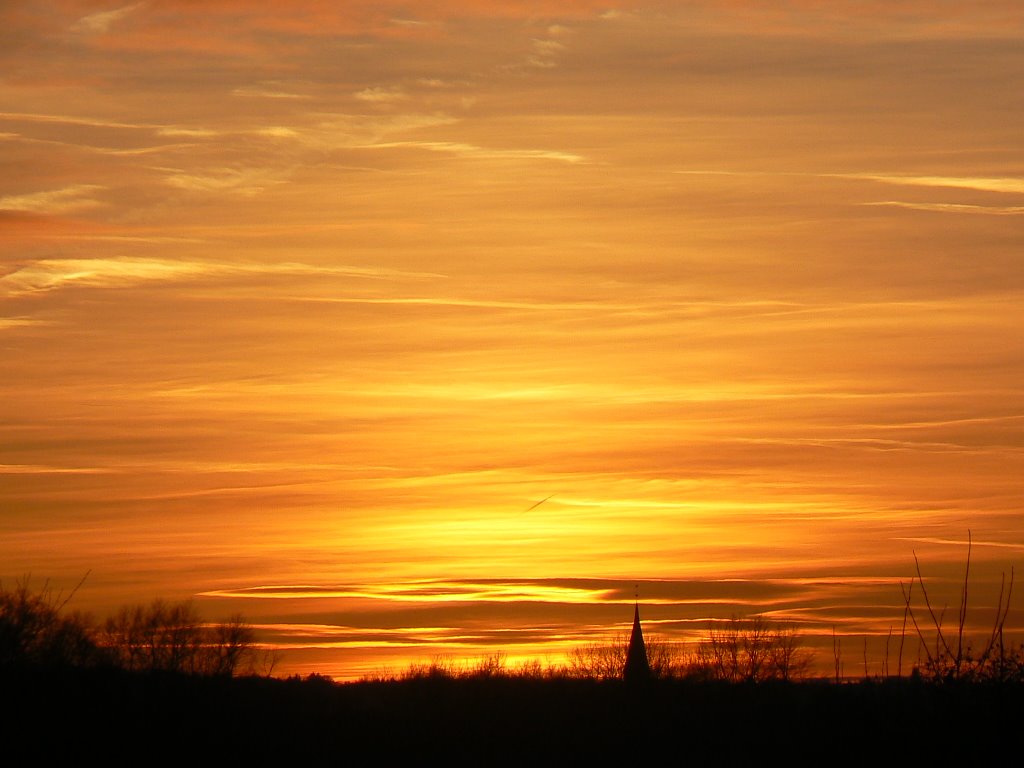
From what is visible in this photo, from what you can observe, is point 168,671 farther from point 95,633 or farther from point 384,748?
point 95,633

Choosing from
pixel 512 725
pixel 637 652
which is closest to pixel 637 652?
pixel 637 652

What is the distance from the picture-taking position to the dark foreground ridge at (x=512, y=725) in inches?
647

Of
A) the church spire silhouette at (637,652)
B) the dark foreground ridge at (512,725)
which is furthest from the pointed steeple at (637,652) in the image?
the dark foreground ridge at (512,725)

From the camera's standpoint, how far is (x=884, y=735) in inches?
690

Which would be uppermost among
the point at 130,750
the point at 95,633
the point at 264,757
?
the point at 130,750

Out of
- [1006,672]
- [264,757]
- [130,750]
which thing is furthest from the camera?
[264,757]

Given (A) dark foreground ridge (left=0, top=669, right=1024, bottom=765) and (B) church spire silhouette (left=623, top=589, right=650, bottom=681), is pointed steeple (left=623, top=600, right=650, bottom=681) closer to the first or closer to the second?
(B) church spire silhouette (left=623, top=589, right=650, bottom=681)

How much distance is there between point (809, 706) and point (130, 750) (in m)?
13.9

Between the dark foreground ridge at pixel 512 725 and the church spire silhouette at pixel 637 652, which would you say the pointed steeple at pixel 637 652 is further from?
the dark foreground ridge at pixel 512 725

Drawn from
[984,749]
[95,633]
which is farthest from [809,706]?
[95,633]

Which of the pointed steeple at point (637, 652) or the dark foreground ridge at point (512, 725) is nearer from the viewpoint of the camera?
the dark foreground ridge at point (512, 725)

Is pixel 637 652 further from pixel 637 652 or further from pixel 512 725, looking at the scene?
pixel 512 725

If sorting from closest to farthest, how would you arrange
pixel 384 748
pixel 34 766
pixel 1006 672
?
pixel 1006 672 < pixel 34 766 < pixel 384 748

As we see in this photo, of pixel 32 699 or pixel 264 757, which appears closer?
pixel 32 699
